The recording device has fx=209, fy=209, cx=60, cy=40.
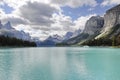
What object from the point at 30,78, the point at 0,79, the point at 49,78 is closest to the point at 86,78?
the point at 49,78

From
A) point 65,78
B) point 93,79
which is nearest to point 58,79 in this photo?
point 65,78

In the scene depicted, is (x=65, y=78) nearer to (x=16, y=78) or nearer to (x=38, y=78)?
(x=38, y=78)

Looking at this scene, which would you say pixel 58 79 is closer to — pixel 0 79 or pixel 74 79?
pixel 74 79

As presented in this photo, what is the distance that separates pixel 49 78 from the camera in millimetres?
37844

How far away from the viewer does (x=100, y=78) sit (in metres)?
38.1

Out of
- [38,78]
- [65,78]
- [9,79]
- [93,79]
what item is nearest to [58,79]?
[65,78]

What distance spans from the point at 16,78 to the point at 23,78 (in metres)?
1.30

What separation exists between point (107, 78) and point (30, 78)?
14053 mm

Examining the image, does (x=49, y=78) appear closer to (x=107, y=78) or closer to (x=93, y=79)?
(x=93, y=79)

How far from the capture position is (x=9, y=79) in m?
37.1

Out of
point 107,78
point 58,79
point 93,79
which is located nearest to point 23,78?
point 58,79

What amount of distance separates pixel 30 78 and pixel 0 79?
17.2ft

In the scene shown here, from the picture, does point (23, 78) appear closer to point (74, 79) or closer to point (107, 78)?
point (74, 79)

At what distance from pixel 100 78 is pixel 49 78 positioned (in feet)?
30.5
